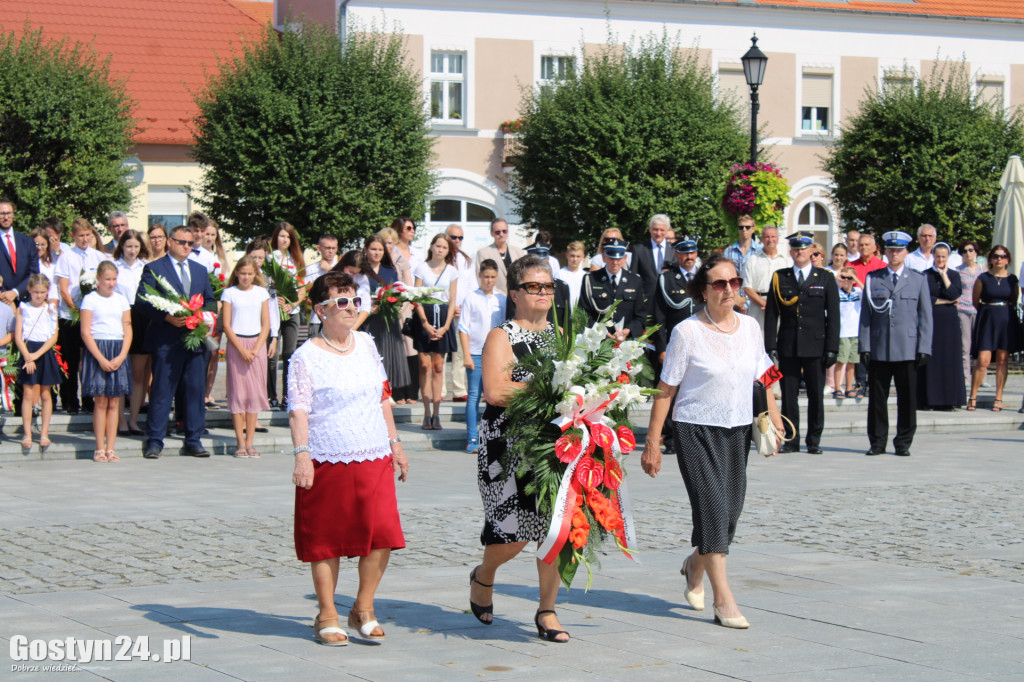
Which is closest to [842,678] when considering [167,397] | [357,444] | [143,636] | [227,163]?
[357,444]

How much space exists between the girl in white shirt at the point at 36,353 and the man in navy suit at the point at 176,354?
915mm

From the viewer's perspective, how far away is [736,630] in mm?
6582

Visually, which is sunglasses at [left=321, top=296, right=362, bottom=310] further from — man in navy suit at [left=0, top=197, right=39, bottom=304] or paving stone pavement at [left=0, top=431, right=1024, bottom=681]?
man in navy suit at [left=0, top=197, right=39, bottom=304]

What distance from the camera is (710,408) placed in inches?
275

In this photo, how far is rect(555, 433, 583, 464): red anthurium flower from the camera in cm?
632

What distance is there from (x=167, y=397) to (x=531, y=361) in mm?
7411

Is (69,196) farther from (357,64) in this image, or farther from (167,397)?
(167,397)

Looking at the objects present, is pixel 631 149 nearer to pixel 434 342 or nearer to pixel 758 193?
pixel 758 193

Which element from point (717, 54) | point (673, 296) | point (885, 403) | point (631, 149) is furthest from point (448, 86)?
point (885, 403)

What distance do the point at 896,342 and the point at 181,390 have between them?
23.4 feet

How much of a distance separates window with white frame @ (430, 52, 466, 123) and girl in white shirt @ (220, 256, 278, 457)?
2420 centimetres

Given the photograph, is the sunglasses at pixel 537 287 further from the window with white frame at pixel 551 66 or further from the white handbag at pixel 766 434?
the window with white frame at pixel 551 66

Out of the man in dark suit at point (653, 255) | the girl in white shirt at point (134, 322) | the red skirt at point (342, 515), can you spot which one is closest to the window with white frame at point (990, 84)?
the man in dark suit at point (653, 255)

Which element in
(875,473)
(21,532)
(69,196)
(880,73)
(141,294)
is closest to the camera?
(21,532)
